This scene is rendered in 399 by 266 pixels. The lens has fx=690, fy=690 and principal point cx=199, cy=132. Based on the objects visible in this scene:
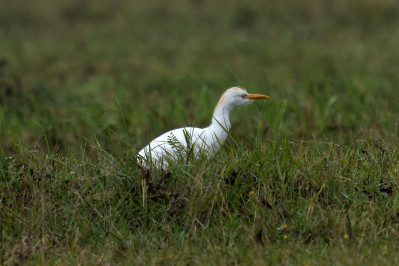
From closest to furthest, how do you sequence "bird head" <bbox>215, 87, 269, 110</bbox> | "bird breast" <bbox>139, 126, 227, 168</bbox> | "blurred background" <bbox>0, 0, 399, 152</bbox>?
"bird breast" <bbox>139, 126, 227, 168</bbox> → "bird head" <bbox>215, 87, 269, 110</bbox> → "blurred background" <bbox>0, 0, 399, 152</bbox>

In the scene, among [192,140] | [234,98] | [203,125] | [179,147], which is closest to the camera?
[179,147]

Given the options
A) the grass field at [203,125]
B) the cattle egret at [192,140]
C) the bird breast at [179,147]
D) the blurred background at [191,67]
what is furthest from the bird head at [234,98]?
the blurred background at [191,67]

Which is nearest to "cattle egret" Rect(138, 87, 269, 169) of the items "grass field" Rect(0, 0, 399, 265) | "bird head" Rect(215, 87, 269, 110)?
"bird head" Rect(215, 87, 269, 110)

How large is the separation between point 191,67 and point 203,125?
13.8ft

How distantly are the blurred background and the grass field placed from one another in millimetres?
38

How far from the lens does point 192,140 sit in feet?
16.3

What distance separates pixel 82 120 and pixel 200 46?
557cm

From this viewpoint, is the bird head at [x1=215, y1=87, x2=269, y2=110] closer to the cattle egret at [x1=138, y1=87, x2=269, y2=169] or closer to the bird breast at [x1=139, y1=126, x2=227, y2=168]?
the cattle egret at [x1=138, y1=87, x2=269, y2=169]

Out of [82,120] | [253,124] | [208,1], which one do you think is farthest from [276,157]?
[208,1]

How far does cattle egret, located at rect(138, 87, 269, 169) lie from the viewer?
4410 millimetres

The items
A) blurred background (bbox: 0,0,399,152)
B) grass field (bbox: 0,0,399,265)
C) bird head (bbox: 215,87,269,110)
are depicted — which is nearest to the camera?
grass field (bbox: 0,0,399,265)

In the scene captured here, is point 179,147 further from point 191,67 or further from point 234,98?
point 191,67

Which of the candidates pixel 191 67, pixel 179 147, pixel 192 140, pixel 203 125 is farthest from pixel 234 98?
pixel 191 67

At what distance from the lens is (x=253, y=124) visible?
7.09 m
